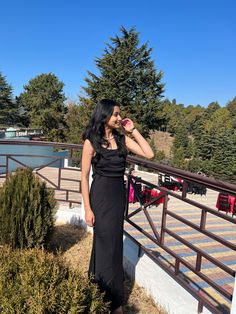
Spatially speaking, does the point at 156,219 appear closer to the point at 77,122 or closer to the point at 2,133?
the point at 2,133

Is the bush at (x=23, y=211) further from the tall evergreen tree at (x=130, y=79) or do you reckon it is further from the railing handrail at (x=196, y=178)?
the tall evergreen tree at (x=130, y=79)

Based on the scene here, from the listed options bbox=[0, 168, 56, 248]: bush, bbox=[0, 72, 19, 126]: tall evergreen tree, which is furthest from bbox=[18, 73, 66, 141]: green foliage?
bbox=[0, 168, 56, 248]: bush

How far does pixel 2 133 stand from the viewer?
51.0 ft

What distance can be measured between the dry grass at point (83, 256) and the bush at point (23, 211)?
0.28 meters

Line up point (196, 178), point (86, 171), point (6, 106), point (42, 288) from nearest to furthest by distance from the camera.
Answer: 1. point (42, 288)
2. point (196, 178)
3. point (86, 171)
4. point (6, 106)

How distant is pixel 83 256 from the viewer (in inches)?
126

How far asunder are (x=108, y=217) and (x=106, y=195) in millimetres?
152

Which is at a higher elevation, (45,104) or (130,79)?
(130,79)

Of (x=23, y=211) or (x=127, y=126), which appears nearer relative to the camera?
(x=127, y=126)

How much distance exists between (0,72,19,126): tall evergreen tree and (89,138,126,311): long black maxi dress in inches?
1362

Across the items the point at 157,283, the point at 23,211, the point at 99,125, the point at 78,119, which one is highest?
the point at 78,119

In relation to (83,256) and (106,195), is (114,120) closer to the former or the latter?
(106,195)

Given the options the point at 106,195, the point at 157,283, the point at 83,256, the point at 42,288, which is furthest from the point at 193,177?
the point at 83,256

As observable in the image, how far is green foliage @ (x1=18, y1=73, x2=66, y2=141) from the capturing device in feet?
114
